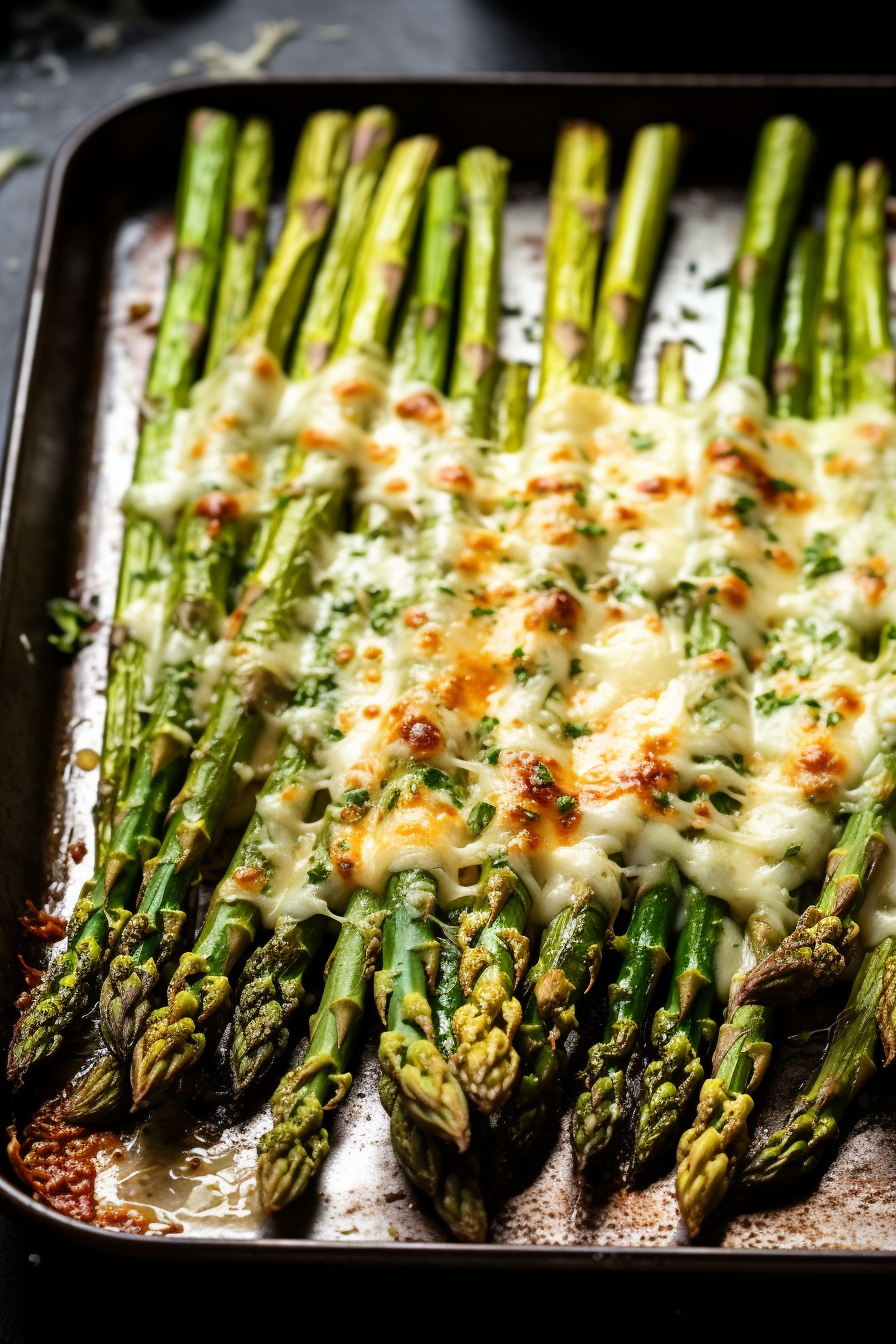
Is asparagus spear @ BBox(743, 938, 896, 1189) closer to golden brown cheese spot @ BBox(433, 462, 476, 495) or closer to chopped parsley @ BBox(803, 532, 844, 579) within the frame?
chopped parsley @ BBox(803, 532, 844, 579)

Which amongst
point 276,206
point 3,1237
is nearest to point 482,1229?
point 3,1237

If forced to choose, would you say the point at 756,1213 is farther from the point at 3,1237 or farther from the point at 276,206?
the point at 276,206

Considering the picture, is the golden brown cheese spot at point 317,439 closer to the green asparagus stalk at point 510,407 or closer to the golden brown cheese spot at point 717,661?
the green asparagus stalk at point 510,407

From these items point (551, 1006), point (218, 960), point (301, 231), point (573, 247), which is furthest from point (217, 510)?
point (551, 1006)

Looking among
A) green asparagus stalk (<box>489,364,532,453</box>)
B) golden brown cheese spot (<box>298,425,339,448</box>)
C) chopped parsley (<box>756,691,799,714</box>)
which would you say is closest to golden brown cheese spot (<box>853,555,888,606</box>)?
chopped parsley (<box>756,691,799,714</box>)

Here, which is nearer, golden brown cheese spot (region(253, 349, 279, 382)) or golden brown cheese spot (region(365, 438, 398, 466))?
golden brown cheese spot (region(365, 438, 398, 466))

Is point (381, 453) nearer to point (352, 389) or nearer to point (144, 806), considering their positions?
point (352, 389)
